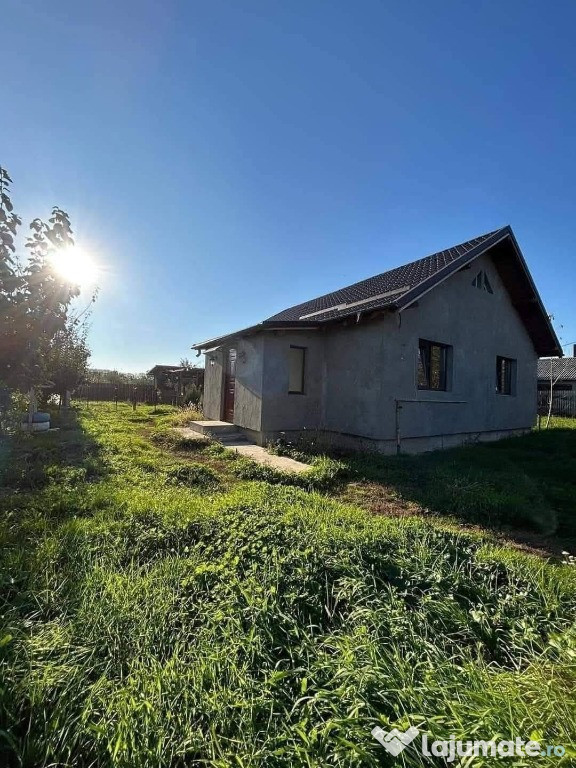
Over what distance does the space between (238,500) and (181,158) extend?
23.5 feet

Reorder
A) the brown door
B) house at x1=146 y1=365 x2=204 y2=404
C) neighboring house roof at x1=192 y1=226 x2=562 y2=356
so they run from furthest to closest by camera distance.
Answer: house at x1=146 y1=365 x2=204 y2=404
the brown door
neighboring house roof at x1=192 y1=226 x2=562 y2=356

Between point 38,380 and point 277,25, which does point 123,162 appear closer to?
point 277,25

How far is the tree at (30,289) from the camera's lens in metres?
3.37

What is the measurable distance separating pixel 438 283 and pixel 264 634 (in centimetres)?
882

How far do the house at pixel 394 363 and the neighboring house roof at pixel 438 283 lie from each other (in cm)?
5

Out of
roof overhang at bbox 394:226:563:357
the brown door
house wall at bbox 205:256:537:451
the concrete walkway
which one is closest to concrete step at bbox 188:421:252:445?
the concrete walkway

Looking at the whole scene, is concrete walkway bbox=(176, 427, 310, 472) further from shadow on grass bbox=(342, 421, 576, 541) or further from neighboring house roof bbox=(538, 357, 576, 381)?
neighboring house roof bbox=(538, 357, 576, 381)

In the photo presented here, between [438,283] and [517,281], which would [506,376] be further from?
[438,283]

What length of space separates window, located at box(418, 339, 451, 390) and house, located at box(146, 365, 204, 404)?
40.8 feet

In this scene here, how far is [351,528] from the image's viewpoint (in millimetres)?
3789

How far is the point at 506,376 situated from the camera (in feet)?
44.8

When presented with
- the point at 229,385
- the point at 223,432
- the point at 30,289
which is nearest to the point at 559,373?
the point at 229,385

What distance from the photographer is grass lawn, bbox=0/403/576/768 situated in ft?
5.40

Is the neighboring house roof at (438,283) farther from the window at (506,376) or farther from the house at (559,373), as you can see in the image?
the house at (559,373)
